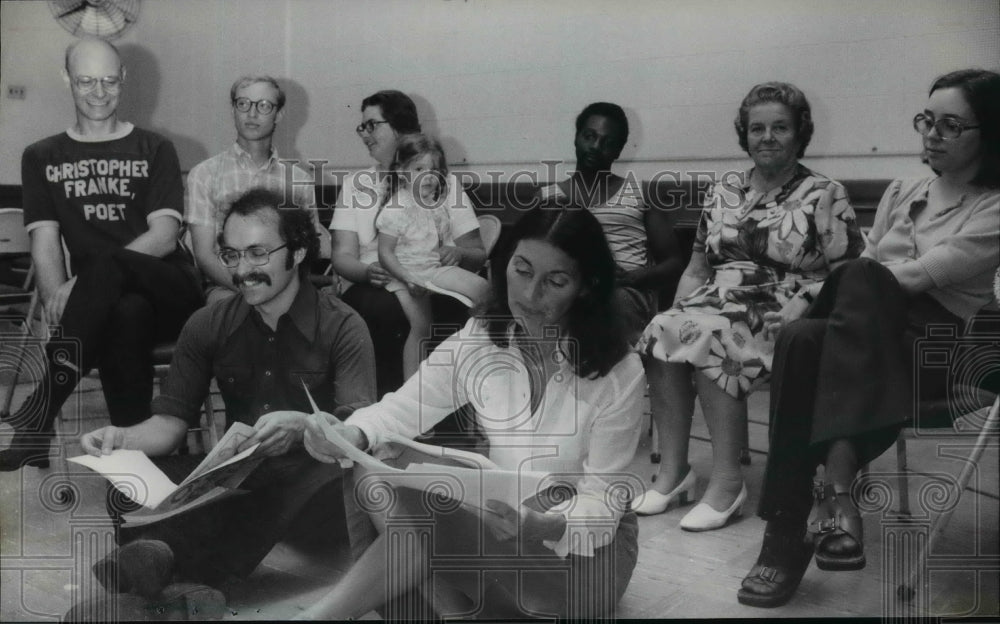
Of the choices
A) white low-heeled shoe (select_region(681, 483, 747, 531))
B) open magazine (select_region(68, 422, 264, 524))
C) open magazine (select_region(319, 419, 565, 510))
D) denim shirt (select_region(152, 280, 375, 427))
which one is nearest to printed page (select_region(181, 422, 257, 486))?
open magazine (select_region(68, 422, 264, 524))

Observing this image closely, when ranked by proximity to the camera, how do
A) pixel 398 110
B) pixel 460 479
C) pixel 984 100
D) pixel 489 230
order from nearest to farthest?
pixel 460 479 → pixel 984 100 → pixel 489 230 → pixel 398 110

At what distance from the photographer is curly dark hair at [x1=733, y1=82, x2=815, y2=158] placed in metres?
2.50

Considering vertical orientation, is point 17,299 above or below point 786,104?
below

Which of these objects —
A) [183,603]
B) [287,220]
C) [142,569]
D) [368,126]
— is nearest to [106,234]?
[287,220]

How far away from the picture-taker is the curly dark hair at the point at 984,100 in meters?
2.45

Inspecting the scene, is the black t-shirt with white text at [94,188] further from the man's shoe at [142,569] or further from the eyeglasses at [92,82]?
the man's shoe at [142,569]

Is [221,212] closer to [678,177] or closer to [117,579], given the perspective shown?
[117,579]

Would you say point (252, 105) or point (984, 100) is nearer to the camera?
point (984, 100)

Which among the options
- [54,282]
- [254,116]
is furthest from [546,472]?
[54,282]

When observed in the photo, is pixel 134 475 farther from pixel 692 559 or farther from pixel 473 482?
pixel 692 559

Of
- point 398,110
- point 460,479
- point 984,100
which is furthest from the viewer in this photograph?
point 398,110

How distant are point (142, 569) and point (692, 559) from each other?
1.46 meters

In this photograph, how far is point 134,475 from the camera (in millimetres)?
2502

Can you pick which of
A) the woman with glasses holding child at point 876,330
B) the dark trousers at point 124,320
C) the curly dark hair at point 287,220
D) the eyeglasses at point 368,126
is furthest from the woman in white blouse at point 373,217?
the woman with glasses holding child at point 876,330
